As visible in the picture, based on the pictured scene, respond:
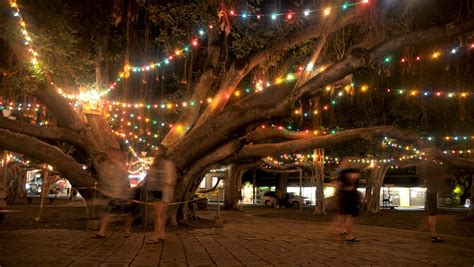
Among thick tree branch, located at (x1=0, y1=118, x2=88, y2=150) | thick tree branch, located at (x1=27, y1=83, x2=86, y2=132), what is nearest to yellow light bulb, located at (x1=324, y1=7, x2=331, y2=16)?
thick tree branch, located at (x1=27, y1=83, x2=86, y2=132)

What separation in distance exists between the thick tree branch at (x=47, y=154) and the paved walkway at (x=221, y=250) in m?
2.28

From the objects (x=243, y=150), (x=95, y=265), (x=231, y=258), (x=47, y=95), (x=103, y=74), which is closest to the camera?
(x=95, y=265)

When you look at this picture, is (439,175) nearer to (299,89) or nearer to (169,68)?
(299,89)

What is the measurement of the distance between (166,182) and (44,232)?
2.97 meters

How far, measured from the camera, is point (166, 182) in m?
8.75

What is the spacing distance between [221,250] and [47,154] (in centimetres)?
605

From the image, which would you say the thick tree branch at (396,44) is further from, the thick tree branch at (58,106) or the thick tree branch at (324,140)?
the thick tree branch at (58,106)

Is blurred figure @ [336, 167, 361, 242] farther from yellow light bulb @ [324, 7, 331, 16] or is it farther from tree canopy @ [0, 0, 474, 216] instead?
yellow light bulb @ [324, 7, 331, 16]

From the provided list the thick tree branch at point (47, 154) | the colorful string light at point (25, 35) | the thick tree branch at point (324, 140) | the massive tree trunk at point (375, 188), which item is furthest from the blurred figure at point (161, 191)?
the massive tree trunk at point (375, 188)

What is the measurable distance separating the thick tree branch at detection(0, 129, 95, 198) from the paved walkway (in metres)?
2.28

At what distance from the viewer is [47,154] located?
37.5 feet

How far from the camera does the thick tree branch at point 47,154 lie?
11.1 meters

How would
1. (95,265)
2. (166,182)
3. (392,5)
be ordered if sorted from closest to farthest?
(95,265) → (166,182) → (392,5)

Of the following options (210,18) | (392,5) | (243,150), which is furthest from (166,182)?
(392,5)
